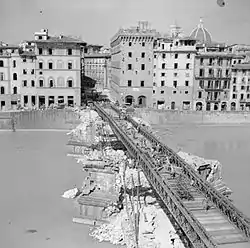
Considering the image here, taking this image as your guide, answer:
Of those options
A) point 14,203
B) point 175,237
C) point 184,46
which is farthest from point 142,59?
point 175,237

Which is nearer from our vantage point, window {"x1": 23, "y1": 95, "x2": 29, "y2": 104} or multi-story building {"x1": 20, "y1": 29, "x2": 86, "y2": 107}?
multi-story building {"x1": 20, "y1": 29, "x2": 86, "y2": 107}

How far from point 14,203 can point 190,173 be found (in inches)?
198

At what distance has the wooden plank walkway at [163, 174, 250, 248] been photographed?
252 inches

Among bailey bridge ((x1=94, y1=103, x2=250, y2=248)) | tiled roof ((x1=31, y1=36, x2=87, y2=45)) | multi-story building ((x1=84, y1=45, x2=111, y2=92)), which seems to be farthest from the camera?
multi-story building ((x1=84, y1=45, x2=111, y2=92))

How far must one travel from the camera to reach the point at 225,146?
1970 centimetres

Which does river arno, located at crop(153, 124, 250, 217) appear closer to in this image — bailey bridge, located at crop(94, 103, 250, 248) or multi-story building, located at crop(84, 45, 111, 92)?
bailey bridge, located at crop(94, 103, 250, 248)

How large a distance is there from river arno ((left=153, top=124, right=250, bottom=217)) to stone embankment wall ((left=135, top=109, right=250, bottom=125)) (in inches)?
16.7

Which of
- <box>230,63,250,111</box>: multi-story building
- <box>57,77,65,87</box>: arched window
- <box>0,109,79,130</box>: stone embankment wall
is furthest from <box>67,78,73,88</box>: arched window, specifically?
<box>230,63,250,111</box>: multi-story building

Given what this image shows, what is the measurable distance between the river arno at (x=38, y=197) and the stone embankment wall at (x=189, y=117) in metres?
7.62

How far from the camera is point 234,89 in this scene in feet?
89.3

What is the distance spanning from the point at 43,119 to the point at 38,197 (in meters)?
11.9

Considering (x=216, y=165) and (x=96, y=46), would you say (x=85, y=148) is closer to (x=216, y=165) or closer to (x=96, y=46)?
(x=216, y=165)

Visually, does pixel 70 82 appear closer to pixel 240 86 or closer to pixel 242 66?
pixel 240 86

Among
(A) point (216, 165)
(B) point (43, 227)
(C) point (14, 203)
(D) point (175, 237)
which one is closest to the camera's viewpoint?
(D) point (175, 237)
